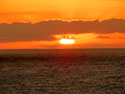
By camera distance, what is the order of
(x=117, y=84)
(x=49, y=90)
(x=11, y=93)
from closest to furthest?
(x=11, y=93)
(x=49, y=90)
(x=117, y=84)

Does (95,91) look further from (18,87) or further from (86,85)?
(18,87)

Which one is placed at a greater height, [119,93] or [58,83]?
[58,83]

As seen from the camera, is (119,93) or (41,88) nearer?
(119,93)

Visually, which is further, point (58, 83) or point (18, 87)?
point (58, 83)

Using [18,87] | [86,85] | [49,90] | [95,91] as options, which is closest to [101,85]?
[86,85]

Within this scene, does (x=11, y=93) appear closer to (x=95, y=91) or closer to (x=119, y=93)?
(x=95, y=91)

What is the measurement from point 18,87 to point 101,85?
17.7 metres

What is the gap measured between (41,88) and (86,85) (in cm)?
1026

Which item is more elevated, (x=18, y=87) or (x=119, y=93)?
(x=18, y=87)

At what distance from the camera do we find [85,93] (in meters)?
58.5

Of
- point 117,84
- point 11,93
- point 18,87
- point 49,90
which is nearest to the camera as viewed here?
point 11,93

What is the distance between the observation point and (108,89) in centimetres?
6312

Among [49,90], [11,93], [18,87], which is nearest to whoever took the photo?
[11,93]

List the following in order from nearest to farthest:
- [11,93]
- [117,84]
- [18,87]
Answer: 1. [11,93]
2. [18,87]
3. [117,84]
